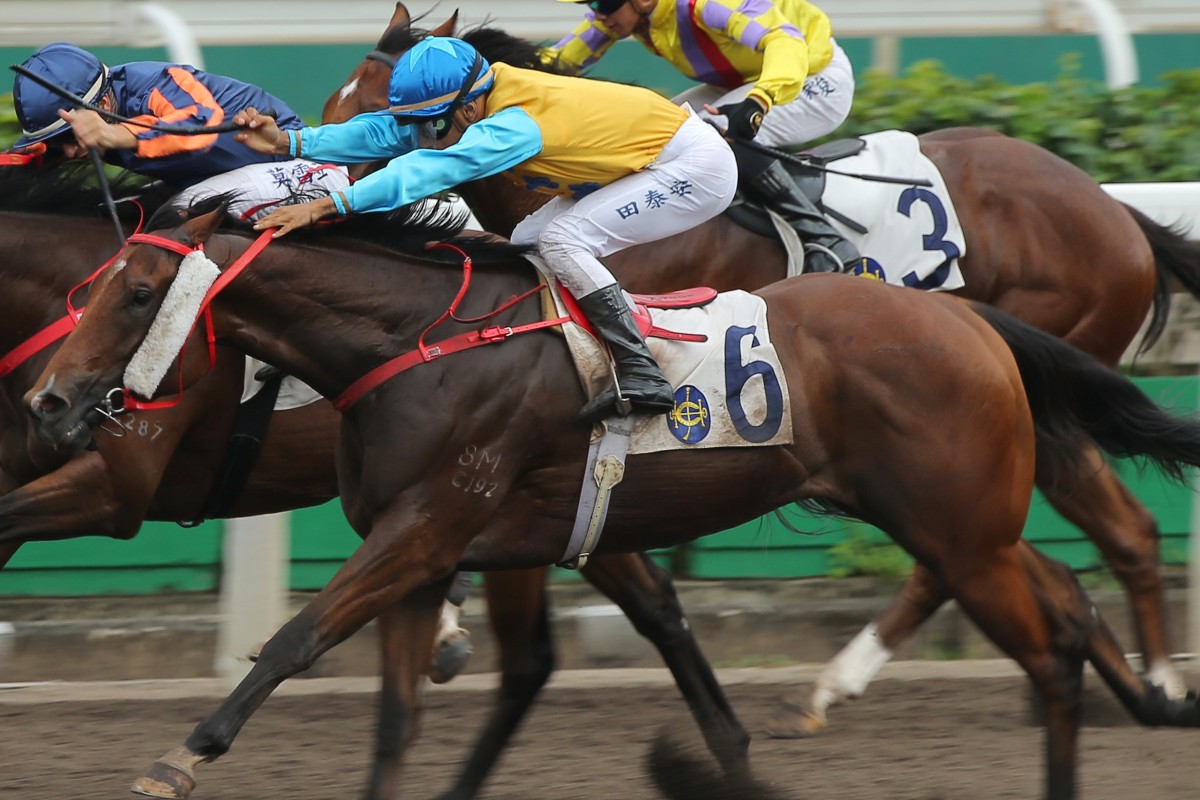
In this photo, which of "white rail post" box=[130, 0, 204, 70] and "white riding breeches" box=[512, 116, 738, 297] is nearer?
"white riding breeches" box=[512, 116, 738, 297]

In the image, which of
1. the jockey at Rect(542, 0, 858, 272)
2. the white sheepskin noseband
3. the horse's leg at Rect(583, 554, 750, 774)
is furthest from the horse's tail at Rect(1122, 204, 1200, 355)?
the white sheepskin noseband

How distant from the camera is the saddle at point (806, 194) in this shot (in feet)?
16.3

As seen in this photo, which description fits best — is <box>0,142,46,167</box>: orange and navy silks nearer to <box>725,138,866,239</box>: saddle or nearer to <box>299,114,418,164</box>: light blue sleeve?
<box>299,114,418,164</box>: light blue sleeve

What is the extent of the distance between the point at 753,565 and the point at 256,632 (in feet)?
5.51

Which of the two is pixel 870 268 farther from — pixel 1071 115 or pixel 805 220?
pixel 1071 115

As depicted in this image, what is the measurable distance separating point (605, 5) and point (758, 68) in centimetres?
59

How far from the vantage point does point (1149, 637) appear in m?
4.95

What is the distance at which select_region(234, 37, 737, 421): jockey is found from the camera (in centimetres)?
359

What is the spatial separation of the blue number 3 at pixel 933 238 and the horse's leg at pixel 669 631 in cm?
132

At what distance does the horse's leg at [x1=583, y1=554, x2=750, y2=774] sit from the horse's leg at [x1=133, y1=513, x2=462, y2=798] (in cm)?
86

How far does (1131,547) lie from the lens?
16.2 feet

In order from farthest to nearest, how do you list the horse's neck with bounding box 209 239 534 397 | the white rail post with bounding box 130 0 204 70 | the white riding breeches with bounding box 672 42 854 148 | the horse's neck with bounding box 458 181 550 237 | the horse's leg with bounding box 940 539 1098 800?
the white rail post with bounding box 130 0 204 70, the white riding breeches with bounding box 672 42 854 148, the horse's neck with bounding box 458 181 550 237, the horse's leg with bounding box 940 539 1098 800, the horse's neck with bounding box 209 239 534 397

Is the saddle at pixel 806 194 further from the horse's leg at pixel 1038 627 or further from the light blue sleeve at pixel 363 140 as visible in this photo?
the horse's leg at pixel 1038 627

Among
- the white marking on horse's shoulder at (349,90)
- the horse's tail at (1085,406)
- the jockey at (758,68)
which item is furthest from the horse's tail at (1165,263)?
the white marking on horse's shoulder at (349,90)
